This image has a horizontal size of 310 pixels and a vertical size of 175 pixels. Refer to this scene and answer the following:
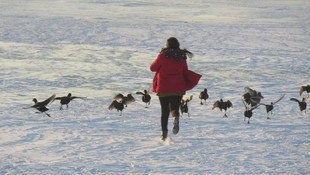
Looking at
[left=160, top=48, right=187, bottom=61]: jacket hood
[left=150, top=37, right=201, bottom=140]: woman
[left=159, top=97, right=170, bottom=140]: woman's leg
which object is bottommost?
[left=159, top=97, right=170, bottom=140]: woman's leg

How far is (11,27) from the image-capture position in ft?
77.2

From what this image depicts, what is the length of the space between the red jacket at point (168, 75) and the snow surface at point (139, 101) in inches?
35.1

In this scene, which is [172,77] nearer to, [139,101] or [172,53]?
[172,53]

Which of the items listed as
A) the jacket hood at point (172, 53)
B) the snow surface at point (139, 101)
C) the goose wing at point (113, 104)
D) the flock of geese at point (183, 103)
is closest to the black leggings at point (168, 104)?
the snow surface at point (139, 101)

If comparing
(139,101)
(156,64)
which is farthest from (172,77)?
(139,101)

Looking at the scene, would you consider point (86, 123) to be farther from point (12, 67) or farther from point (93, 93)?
point (12, 67)

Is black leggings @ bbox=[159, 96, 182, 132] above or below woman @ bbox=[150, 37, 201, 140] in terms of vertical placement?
below

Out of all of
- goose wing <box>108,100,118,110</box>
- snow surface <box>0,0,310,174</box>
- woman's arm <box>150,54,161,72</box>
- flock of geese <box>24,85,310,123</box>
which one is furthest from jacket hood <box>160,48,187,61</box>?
goose wing <box>108,100,118,110</box>

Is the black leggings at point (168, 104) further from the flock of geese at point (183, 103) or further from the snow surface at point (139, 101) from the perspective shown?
the flock of geese at point (183, 103)

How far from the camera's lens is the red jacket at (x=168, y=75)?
671 cm

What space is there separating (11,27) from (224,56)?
12152 mm

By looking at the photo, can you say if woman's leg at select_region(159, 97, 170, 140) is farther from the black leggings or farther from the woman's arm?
the woman's arm

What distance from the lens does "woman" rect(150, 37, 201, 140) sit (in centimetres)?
668

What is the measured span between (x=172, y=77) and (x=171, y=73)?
71 mm
